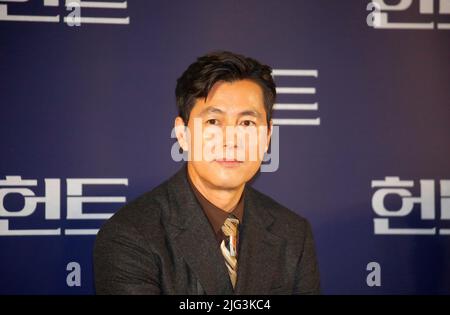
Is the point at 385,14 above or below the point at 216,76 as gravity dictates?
above

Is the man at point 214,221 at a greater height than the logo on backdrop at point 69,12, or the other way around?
the logo on backdrop at point 69,12

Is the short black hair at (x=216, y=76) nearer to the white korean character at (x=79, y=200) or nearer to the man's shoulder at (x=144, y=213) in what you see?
the man's shoulder at (x=144, y=213)

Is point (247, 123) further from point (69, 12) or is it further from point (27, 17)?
point (27, 17)

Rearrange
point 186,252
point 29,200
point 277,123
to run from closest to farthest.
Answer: point 186,252 < point 29,200 < point 277,123

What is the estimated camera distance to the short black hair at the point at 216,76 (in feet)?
6.22

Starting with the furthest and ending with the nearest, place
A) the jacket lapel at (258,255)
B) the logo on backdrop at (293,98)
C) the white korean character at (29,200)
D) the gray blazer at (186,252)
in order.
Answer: the logo on backdrop at (293,98) → the white korean character at (29,200) → the jacket lapel at (258,255) → the gray blazer at (186,252)

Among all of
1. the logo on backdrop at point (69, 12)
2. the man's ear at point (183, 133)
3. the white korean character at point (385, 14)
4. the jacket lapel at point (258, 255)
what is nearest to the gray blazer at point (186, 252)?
the jacket lapel at point (258, 255)

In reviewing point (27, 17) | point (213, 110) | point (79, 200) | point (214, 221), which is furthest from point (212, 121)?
point (27, 17)

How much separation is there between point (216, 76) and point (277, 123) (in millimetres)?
583

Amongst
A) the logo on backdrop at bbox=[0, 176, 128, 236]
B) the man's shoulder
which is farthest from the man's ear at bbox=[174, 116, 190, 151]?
the logo on backdrop at bbox=[0, 176, 128, 236]

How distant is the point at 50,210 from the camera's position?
2.27 m

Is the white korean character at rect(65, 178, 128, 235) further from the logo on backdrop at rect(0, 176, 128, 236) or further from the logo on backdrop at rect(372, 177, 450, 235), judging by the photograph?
the logo on backdrop at rect(372, 177, 450, 235)

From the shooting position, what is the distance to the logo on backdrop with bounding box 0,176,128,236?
225 cm

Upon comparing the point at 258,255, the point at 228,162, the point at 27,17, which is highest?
the point at 27,17
